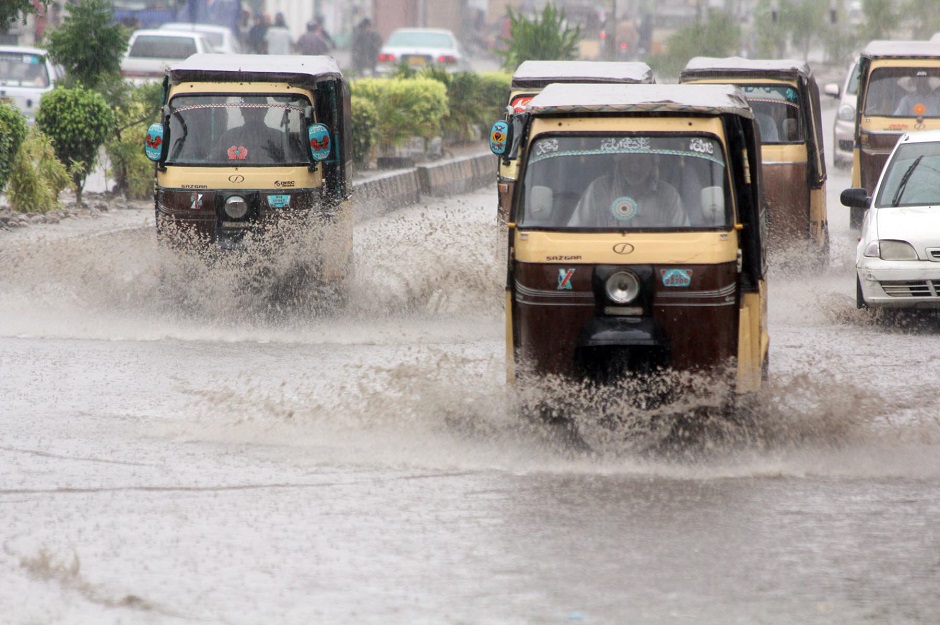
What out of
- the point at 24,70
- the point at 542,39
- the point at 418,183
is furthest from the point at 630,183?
the point at 542,39

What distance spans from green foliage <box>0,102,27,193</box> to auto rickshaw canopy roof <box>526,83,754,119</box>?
883cm

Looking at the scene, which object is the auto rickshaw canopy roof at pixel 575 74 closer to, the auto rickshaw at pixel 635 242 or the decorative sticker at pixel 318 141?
the decorative sticker at pixel 318 141

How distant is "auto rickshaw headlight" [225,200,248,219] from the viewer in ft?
40.0

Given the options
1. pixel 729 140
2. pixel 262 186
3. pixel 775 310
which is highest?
pixel 729 140

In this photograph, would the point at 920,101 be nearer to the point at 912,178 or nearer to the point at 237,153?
the point at 912,178

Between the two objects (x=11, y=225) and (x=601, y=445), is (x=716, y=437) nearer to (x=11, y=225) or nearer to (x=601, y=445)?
(x=601, y=445)

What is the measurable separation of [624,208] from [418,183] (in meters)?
14.9

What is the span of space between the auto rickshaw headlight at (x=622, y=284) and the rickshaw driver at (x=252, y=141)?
5.91 m

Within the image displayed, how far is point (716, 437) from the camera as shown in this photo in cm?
736

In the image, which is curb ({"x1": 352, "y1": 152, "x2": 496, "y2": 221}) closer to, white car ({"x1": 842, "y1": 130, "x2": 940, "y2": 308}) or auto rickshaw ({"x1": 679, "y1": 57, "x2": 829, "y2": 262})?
auto rickshaw ({"x1": 679, "y1": 57, "x2": 829, "y2": 262})

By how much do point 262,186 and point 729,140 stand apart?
5.60m

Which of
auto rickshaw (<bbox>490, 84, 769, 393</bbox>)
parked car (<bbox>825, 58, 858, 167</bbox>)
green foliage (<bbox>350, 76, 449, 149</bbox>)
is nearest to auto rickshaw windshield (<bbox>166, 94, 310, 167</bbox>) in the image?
auto rickshaw (<bbox>490, 84, 769, 393</bbox>)

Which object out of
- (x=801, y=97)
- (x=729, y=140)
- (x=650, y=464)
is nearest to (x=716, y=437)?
(x=650, y=464)

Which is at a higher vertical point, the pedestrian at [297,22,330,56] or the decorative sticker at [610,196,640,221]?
the decorative sticker at [610,196,640,221]
